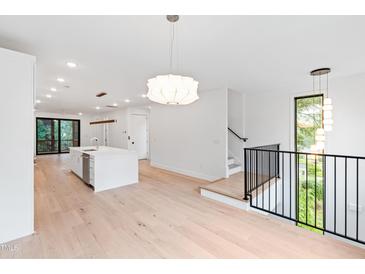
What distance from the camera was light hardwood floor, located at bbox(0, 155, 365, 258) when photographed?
6.16 feet

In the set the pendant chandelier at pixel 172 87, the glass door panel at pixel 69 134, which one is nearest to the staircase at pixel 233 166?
the pendant chandelier at pixel 172 87

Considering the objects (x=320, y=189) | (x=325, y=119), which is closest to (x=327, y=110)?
(x=325, y=119)

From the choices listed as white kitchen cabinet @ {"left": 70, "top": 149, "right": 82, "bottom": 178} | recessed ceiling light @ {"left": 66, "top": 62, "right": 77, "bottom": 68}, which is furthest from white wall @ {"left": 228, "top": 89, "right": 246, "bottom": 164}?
white kitchen cabinet @ {"left": 70, "top": 149, "right": 82, "bottom": 178}

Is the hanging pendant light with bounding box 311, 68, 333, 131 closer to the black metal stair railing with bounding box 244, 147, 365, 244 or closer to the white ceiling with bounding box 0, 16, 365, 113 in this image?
the white ceiling with bounding box 0, 16, 365, 113

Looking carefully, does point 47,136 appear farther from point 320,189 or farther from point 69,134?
point 320,189

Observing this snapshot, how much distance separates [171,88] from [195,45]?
814mm

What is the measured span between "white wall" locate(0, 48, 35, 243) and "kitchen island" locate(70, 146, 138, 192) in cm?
168

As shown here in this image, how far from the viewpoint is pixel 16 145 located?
2.04 meters

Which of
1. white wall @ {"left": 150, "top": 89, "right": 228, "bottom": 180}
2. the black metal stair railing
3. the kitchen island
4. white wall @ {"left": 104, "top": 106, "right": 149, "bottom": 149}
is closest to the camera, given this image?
the black metal stair railing

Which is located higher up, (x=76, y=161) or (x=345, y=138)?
(x=345, y=138)

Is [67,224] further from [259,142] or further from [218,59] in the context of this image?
[259,142]

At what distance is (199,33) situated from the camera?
197 centimetres

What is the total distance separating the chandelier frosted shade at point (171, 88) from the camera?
1903 mm

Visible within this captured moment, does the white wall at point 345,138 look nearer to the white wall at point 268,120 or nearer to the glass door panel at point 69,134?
→ the white wall at point 268,120
